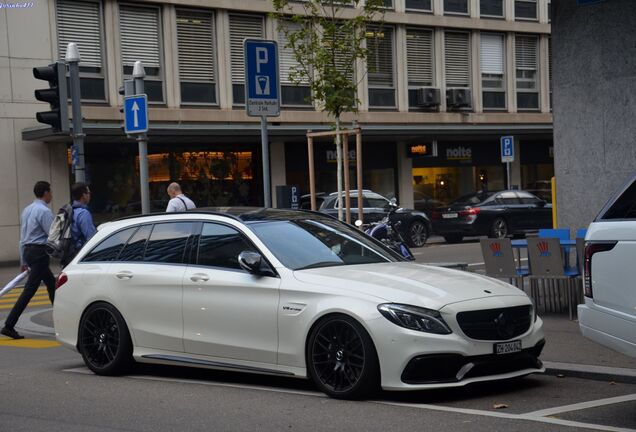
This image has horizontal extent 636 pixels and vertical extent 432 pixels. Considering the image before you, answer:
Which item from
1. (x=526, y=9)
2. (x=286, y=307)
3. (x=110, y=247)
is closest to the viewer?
(x=286, y=307)

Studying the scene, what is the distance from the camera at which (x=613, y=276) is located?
6.66 meters

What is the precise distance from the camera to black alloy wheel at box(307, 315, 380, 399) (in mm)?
7629

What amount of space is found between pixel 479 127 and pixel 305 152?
695cm

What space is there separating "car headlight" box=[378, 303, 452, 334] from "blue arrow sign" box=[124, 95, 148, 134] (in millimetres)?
7705

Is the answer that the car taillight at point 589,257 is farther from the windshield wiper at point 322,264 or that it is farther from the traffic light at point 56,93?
the traffic light at point 56,93

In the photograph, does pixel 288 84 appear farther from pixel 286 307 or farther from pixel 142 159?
pixel 286 307

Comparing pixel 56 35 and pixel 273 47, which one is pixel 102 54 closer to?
pixel 56 35

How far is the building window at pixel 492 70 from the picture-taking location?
39.5 meters

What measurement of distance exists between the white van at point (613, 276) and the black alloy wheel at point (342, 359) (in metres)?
1.63

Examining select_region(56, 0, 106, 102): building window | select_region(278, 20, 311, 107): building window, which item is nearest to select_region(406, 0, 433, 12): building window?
select_region(278, 20, 311, 107): building window

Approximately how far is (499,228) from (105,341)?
2224 centimetres

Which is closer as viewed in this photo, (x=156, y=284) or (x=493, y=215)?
(x=156, y=284)

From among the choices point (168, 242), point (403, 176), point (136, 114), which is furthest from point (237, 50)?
point (168, 242)

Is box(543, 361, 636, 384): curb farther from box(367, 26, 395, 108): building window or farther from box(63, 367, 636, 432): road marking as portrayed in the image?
box(367, 26, 395, 108): building window
